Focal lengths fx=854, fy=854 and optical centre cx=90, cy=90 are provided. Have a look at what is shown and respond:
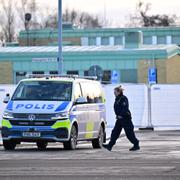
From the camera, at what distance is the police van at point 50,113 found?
22.6 meters

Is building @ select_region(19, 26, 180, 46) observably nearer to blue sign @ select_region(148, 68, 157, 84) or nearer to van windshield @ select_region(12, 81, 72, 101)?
blue sign @ select_region(148, 68, 157, 84)

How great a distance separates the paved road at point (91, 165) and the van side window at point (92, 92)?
2.10 m

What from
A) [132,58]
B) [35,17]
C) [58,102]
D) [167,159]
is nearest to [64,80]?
[58,102]

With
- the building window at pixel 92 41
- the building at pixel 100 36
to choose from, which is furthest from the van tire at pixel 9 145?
the building window at pixel 92 41

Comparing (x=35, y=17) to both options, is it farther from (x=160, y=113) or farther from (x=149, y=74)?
(x=160, y=113)

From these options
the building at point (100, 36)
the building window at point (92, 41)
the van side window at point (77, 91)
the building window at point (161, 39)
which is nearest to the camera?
the van side window at point (77, 91)

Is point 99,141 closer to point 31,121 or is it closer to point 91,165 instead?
point 31,121

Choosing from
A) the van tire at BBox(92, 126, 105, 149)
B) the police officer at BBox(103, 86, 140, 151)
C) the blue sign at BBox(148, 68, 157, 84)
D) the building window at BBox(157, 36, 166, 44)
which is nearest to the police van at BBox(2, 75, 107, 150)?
the van tire at BBox(92, 126, 105, 149)

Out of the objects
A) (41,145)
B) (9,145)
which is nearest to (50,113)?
(9,145)

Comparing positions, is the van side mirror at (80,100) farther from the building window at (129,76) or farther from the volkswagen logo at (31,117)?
the building window at (129,76)

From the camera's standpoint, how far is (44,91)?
23.5 metres

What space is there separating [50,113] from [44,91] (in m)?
1.17

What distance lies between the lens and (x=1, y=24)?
10219 centimetres

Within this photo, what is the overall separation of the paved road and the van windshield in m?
1.51
